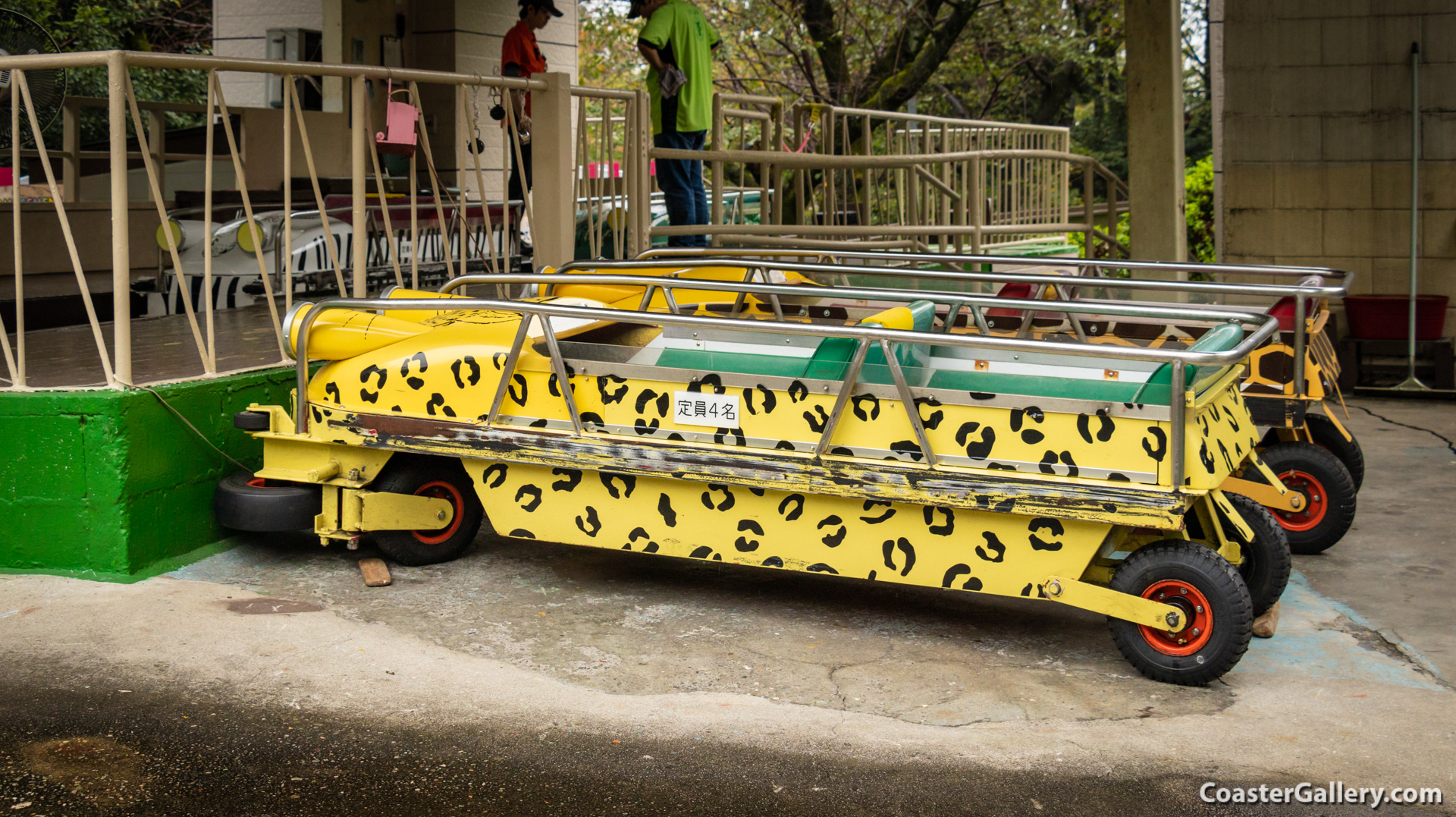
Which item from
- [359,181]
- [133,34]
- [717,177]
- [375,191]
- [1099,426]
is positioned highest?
[133,34]

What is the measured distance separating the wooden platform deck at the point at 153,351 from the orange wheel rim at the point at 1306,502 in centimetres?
460

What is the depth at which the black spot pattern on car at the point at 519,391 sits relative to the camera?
457cm

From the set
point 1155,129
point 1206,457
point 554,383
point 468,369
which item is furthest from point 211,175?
point 1155,129

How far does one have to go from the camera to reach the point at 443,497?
5020mm

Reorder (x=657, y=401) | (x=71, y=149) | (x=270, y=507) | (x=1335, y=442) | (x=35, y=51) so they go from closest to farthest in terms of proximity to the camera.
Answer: (x=657, y=401) → (x=270, y=507) → (x=1335, y=442) → (x=35, y=51) → (x=71, y=149)

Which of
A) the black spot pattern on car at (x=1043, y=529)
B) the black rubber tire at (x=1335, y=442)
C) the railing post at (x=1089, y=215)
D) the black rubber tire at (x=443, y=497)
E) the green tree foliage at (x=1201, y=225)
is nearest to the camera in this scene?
the black spot pattern on car at (x=1043, y=529)

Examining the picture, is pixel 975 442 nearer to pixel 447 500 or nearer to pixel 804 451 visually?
pixel 804 451

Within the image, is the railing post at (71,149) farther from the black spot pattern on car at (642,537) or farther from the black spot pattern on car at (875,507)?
the black spot pattern on car at (875,507)

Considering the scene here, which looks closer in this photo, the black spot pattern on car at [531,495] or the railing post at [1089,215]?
the black spot pattern on car at [531,495]

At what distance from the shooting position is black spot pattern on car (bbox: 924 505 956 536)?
13.3 ft

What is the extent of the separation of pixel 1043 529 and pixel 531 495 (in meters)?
1.89

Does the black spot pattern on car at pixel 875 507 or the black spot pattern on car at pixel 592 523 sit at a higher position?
the black spot pattern on car at pixel 875 507

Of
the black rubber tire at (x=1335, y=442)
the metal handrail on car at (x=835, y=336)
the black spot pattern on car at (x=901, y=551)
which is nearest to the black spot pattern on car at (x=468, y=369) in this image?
the metal handrail on car at (x=835, y=336)

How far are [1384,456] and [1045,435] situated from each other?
4623 millimetres
